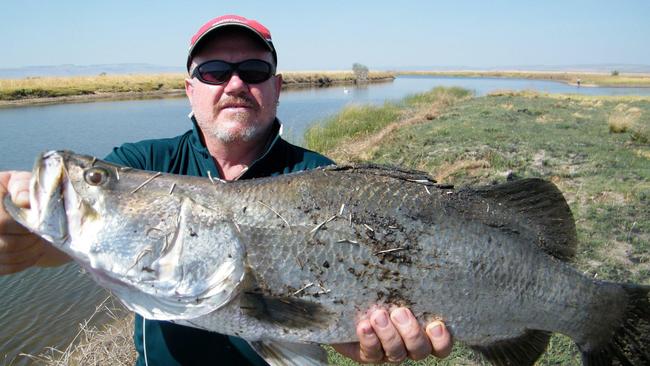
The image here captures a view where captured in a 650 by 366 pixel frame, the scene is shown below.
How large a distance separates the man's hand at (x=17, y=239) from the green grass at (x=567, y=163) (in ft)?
12.3

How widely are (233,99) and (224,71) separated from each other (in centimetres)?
22

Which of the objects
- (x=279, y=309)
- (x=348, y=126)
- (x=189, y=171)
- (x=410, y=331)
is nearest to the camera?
(x=279, y=309)

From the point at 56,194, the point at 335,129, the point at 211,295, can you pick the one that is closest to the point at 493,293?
the point at 211,295

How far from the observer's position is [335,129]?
1966 cm

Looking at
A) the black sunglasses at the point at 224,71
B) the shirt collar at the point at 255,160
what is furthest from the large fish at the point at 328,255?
the black sunglasses at the point at 224,71

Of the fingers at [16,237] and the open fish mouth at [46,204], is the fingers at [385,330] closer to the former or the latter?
the open fish mouth at [46,204]

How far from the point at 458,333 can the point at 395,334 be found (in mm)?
385

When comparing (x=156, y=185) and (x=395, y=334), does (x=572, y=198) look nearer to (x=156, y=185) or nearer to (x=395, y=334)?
(x=395, y=334)

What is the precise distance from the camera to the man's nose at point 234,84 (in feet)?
10.4

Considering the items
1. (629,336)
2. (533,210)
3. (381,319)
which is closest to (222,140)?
(381,319)

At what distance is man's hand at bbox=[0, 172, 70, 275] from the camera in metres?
2.10

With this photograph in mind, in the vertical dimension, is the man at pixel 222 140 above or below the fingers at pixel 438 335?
above

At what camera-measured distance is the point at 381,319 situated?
228cm

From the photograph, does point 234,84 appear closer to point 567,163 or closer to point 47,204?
point 47,204
